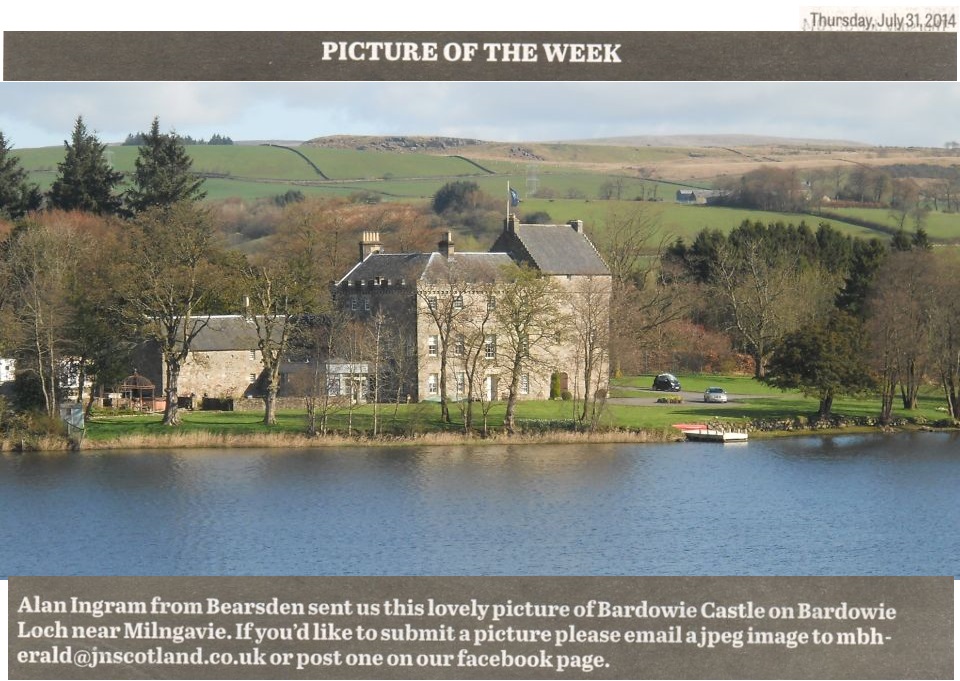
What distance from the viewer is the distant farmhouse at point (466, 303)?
145ft

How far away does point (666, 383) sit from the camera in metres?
52.1

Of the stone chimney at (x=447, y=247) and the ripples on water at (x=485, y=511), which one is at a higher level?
the stone chimney at (x=447, y=247)

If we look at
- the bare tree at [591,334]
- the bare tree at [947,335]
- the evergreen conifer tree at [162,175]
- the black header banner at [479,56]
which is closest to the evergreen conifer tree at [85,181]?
→ the evergreen conifer tree at [162,175]

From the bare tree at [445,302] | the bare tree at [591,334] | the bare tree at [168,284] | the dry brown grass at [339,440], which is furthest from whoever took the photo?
the bare tree at [445,302]

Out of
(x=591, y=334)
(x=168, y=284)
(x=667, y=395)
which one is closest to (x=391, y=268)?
(x=591, y=334)

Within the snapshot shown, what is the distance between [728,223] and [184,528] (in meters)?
40.7

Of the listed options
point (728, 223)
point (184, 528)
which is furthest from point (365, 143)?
point (728, 223)

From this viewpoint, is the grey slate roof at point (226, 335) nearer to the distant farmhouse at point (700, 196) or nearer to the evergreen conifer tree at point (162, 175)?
the evergreen conifer tree at point (162, 175)

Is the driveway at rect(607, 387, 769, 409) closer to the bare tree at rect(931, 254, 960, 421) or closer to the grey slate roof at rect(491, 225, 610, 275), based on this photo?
the grey slate roof at rect(491, 225, 610, 275)

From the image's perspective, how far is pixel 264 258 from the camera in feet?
183

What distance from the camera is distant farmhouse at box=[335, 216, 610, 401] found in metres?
44.2

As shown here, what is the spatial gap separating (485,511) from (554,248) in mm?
22021

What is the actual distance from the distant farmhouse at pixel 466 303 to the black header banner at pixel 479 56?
26553mm

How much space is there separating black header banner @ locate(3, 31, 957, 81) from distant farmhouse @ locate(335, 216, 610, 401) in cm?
2655
